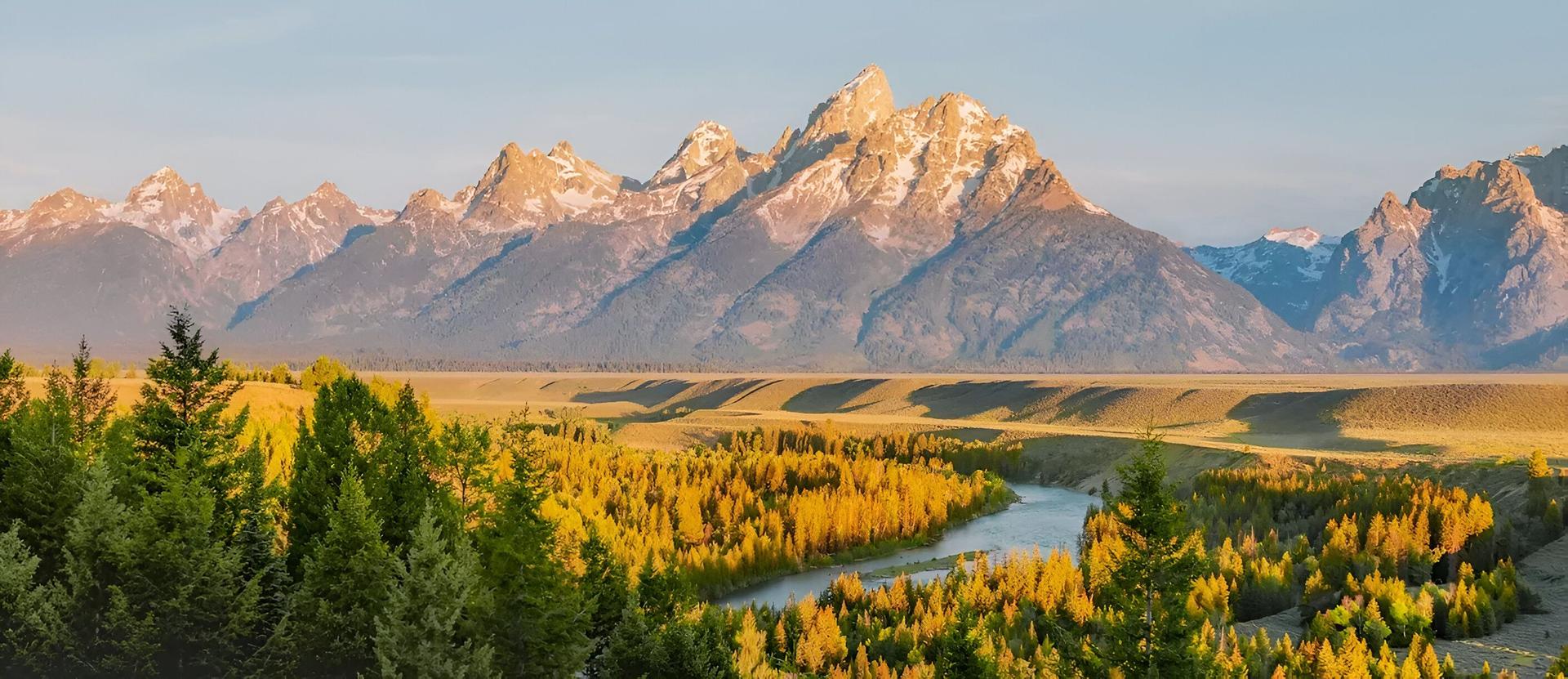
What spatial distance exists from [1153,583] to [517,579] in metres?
25.7

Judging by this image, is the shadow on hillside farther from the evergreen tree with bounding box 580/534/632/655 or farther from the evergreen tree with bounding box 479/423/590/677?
the evergreen tree with bounding box 479/423/590/677

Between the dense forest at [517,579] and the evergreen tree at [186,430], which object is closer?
the dense forest at [517,579]

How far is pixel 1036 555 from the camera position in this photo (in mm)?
83875

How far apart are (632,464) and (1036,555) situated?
66.7 m

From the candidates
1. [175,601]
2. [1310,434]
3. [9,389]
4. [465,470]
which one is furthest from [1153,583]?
[1310,434]

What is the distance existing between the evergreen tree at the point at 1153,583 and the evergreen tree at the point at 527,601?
22.7 m

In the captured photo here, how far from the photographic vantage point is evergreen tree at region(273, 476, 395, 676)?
53156 millimetres

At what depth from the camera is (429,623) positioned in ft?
150

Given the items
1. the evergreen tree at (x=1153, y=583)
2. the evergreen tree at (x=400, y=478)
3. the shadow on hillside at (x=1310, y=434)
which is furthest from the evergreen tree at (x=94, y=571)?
the shadow on hillside at (x=1310, y=434)

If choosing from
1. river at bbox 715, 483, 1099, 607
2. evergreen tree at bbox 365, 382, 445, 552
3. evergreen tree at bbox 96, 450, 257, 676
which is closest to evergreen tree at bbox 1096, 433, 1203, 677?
evergreen tree at bbox 365, 382, 445, 552

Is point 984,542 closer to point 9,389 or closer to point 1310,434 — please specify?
point 9,389

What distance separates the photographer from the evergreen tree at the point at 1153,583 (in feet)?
140

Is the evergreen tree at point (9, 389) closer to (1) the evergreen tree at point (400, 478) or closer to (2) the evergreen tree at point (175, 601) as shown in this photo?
(1) the evergreen tree at point (400, 478)

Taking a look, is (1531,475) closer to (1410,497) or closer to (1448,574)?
(1410,497)
